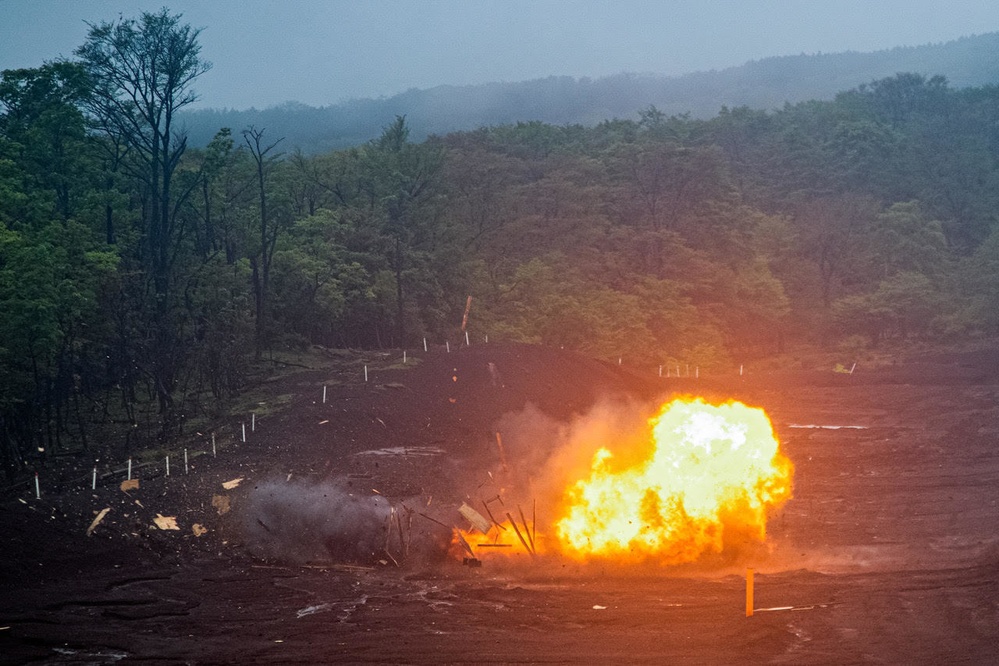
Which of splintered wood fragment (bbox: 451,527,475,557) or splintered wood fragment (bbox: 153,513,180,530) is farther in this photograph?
splintered wood fragment (bbox: 153,513,180,530)

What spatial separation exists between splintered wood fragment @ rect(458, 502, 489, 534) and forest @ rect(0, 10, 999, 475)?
13536 mm

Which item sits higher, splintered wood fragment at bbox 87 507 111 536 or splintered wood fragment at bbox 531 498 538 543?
splintered wood fragment at bbox 87 507 111 536

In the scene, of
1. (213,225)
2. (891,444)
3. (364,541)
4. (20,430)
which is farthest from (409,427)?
(213,225)

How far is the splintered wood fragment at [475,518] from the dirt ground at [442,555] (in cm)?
44

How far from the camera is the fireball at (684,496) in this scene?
1021 inches

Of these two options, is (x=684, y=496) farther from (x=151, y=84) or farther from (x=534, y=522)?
(x=151, y=84)

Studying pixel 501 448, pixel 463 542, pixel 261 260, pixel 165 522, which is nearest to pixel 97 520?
pixel 165 522

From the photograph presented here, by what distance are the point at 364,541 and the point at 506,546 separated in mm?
4038

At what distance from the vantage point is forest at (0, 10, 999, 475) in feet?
130

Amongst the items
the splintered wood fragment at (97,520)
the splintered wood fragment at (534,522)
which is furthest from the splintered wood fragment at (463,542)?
the splintered wood fragment at (97,520)

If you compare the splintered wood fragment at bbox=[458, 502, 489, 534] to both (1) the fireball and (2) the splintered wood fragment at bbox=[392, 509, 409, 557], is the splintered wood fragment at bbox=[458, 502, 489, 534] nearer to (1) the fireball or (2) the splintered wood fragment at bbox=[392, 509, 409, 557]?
(2) the splintered wood fragment at bbox=[392, 509, 409, 557]

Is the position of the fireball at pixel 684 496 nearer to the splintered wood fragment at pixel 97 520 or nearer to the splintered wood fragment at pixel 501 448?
the splintered wood fragment at pixel 501 448

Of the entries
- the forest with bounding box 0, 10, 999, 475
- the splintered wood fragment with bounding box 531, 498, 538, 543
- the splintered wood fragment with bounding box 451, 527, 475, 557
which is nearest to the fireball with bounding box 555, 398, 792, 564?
the splintered wood fragment with bounding box 531, 498, 538, 543

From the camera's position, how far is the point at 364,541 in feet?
88.9
